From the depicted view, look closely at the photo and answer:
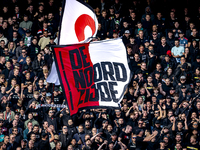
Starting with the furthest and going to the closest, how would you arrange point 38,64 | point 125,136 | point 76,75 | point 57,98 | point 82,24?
point 38,64, point 57,98, point 125,136, point 82,24, point 76,75

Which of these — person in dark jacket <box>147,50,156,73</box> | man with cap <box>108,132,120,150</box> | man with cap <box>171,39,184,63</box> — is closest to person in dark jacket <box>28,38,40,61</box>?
person in dark jacket <box>147,50,156,73</box>

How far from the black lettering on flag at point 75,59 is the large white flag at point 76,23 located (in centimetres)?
129

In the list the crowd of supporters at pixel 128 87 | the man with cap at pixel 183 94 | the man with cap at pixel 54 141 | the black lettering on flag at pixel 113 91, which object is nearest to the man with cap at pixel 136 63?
the crowd of supporters at pixel 128 87

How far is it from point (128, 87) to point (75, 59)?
640cm

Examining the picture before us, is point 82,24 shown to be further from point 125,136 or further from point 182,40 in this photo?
point 182,40

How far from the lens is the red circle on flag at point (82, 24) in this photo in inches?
403

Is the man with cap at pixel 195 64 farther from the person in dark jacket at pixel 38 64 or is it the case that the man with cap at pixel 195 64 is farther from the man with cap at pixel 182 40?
the person in dark jacket at pixel 38 64

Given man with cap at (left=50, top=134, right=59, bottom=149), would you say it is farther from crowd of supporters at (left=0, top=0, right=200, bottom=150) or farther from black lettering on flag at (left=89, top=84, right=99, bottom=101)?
black lettering on flag at (left=89, top=84, right=99, bottom=101)

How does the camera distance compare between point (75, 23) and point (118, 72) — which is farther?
point (75, 23)

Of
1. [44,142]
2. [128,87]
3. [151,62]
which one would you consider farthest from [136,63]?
[44,142]

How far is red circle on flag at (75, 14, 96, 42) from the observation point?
10227mm

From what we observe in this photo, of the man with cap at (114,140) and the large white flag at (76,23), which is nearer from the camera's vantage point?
the large white flag at (76,23)

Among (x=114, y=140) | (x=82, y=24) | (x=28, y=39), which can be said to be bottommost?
(x=114, y=140)

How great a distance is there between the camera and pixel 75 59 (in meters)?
8.57
